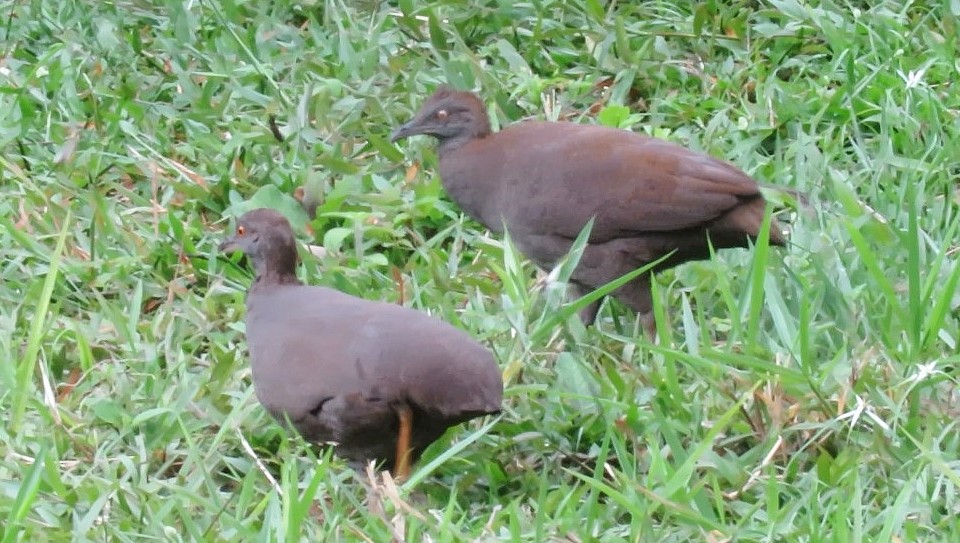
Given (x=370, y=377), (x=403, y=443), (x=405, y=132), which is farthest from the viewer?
(x=405, y=132)

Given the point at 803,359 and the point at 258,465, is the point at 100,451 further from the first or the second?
the point at 803,359

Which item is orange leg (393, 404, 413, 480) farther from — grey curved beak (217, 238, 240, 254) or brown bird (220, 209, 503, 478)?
grey curved beak (217, 238, 240, 254)

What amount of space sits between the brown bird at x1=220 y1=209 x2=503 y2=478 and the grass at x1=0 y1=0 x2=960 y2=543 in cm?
13

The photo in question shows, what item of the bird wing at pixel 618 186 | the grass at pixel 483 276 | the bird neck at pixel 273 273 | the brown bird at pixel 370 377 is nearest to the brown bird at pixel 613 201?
the bird wing at pixel 618 186

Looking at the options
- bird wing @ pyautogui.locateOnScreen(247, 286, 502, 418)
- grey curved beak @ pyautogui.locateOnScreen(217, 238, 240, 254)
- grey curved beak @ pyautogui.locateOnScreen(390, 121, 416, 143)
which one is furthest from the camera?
grey curved beak @ pyautogui.locateOnScreen(390, 121, 416, 143)

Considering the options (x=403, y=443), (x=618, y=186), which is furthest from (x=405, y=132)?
(x=403, y=443)

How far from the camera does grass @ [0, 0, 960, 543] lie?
173 inches

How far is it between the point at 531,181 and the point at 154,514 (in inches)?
73.3

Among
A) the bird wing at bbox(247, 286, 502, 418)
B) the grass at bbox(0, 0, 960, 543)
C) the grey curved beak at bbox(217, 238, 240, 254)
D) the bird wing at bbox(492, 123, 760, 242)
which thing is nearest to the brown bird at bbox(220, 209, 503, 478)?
the bird wing at bbox(247, 286, 502, 418)

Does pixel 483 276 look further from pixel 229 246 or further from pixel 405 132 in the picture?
pixel 229 246

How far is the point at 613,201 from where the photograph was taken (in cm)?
554

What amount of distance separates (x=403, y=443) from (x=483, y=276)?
1.61 meters

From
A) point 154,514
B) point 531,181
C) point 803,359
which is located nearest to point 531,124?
point 531,181

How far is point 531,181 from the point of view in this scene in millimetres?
5715
